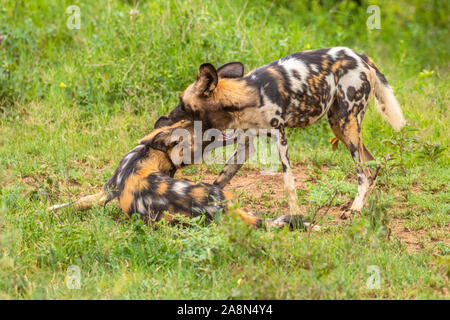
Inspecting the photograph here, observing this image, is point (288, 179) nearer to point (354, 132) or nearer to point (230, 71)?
point (354, 132)

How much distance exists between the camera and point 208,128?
482cm

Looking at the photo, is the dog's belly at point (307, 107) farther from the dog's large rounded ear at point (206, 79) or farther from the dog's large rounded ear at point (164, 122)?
the dog's large rounded ear at point (164, 122)

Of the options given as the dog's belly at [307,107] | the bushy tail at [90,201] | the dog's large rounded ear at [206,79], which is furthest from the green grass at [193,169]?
the dog's large rounded ear at [206,79]

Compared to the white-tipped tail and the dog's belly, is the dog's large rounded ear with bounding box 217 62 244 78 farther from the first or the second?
the white-tipped tail

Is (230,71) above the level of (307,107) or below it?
above

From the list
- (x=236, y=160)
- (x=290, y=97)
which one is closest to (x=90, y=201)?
(x=236, y=160)

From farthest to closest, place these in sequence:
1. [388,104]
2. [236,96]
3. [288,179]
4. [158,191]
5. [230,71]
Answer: [388,104] < [230,71] < [236,96] < [288,179] < [158,191]

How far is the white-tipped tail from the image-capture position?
5.15 metres

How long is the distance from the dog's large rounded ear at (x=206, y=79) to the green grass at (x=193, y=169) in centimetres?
109

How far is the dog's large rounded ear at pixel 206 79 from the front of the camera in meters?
4.57

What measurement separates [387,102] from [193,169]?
1884 mm

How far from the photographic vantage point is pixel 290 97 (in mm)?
4758

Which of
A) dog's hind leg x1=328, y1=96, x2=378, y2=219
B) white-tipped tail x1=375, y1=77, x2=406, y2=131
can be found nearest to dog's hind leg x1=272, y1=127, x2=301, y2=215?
dog's hind leg x1=328, y1=96, x2=378, y2=219

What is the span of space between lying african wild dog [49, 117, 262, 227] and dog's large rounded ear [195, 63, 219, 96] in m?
0.30
